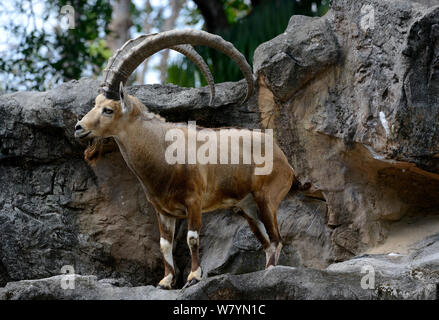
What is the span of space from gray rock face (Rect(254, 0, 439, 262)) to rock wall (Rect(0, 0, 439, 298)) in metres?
0.02

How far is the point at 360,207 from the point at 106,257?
3.80 meters

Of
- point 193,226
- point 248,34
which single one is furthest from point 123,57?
point 248,34

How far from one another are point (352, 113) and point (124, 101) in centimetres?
330

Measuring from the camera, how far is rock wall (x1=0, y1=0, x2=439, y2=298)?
9.23m

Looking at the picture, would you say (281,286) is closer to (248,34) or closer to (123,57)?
(123,57)

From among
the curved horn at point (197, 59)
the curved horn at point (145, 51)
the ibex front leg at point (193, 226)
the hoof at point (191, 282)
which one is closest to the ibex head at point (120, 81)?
the curved horn at point (145, 51)

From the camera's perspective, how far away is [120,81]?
25.7ft

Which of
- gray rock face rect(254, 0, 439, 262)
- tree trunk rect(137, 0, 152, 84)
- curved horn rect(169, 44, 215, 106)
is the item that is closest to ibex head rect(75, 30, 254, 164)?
curved horn rect(169, 44, 215, 106)

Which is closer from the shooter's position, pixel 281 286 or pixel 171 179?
pixel 281 286

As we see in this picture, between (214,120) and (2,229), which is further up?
(214,120)

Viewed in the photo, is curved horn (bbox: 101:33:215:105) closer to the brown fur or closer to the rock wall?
the brown fur

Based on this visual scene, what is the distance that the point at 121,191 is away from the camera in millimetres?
10078
